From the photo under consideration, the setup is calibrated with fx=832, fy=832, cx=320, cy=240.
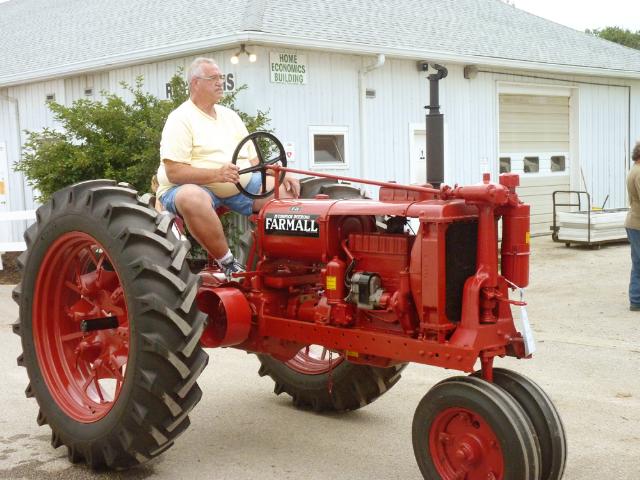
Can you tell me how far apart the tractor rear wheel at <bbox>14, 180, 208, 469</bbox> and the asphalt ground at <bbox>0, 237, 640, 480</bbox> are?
0.29m

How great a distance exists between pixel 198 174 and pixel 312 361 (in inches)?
61.4

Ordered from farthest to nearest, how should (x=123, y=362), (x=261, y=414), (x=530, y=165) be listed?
(x=530, y=165), (x=261, y=414), (x=123, y=362)

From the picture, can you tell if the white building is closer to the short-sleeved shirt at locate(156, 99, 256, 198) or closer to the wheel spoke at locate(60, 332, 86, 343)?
the short-sleeved shirt at locate(156, 99, 256, 198)

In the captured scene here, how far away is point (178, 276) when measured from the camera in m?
4.03

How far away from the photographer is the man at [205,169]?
15.3 ft

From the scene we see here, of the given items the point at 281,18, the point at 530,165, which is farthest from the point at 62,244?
the point at 530,165

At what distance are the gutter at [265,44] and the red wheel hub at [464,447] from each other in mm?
7927

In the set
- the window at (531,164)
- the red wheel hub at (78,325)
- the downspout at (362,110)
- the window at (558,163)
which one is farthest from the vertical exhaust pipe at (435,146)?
the window at (558,163)

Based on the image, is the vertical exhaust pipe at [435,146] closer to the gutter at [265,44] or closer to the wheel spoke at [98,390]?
the wheel spoke at [98,390]

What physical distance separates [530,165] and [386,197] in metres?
12.4

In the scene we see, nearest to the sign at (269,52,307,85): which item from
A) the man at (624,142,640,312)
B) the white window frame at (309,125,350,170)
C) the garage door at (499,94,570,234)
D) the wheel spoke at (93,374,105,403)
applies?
the white window frame at (309,125,350,170)

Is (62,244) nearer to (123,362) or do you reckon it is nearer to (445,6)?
(123,362)

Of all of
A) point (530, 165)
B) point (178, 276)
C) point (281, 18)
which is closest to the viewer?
point (178, 276)

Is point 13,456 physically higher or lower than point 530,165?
lower
